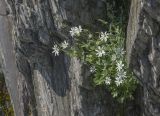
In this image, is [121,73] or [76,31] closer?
[121,73]

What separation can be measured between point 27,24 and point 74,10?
2.38 ft

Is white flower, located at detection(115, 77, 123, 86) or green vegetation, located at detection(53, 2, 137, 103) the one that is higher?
green vegetation, located at detection(53, 2, 137, 103)

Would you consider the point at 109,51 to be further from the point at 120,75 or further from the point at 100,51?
the point at 120,75

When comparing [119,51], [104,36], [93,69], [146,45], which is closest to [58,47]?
[93,69]

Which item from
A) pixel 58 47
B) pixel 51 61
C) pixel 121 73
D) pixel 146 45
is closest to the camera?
pixel 146 45

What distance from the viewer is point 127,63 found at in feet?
14.6

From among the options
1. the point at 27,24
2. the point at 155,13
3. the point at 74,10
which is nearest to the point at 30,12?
the point at 27,24

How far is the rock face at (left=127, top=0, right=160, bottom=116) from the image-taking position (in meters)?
3.77

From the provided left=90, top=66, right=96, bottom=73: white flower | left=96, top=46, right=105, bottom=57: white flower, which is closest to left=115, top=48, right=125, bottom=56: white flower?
left=96, top=46, right=105, bottom=57: white flower

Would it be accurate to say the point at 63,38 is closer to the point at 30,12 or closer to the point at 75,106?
the point at 30,12

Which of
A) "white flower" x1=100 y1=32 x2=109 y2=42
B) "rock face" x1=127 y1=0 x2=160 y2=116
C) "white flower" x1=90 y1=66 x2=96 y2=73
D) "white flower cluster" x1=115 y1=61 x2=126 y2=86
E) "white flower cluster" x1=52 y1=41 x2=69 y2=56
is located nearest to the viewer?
"rock face" x1=127 y1=0 x2=160 y2=116

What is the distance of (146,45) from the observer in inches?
161

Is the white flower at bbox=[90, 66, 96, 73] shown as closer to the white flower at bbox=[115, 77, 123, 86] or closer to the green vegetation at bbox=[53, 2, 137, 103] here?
the green vegetation at bbox=[53, 2, 137, 103]

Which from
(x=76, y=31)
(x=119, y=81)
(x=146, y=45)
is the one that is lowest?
(x=119, y=81)
